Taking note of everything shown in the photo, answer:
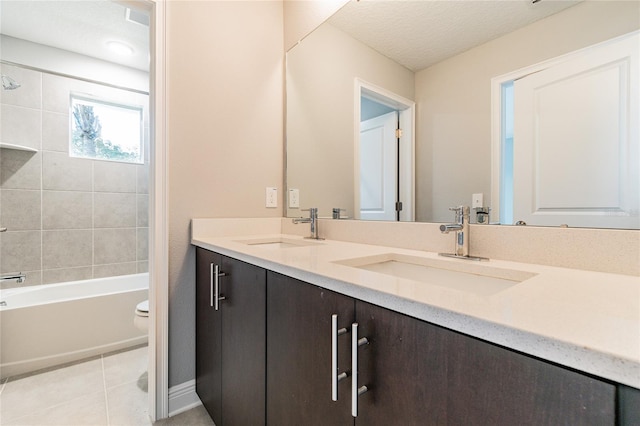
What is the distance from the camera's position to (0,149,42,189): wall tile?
217 centimetres

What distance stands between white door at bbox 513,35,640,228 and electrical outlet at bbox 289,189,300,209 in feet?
3.77

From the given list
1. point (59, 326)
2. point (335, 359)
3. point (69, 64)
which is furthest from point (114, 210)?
point (335, 359)

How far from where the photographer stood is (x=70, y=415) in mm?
1368

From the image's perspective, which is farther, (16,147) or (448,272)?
(16,147)

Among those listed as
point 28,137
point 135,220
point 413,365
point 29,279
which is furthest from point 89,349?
point 413,365

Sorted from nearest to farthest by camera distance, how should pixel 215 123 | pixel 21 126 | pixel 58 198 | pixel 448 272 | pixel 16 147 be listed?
Answer: 1. pixel 448 272
2. pixel 215 123
3. pixel 16 147
4. pixel 21 126
5. pixel 58 198

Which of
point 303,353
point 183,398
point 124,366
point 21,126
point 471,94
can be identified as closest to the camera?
point 303,353

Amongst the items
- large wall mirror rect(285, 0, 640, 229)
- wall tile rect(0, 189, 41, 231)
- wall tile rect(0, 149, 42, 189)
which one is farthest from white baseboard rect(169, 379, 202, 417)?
wall tile rect(0, 149, 42, 189)

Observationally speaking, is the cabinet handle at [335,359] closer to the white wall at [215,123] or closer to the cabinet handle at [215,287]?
the cabinet handle at [215,287]

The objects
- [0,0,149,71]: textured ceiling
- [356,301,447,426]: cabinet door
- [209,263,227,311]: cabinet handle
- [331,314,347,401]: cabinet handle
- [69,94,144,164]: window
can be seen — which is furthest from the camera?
[69,94,144,164]: window

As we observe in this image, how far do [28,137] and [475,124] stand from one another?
3.11 metres

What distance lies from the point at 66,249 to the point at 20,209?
0.42 metres

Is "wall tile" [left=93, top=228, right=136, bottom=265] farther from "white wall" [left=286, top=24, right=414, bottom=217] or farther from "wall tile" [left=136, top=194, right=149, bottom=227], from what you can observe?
"white wall" [left=286, top=24, right=414, bottom=217]

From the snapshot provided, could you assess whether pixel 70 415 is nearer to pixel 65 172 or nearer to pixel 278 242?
pixel 278 242
